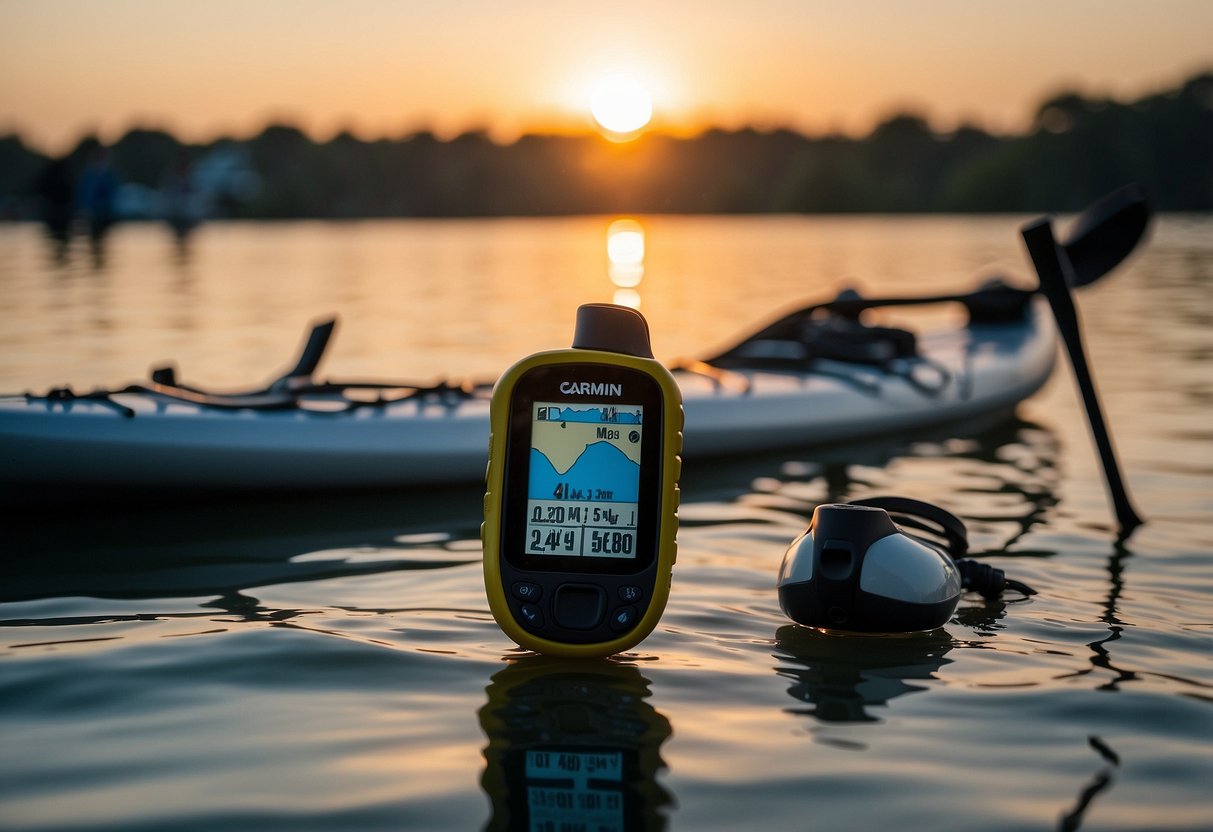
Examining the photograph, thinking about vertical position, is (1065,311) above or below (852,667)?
above

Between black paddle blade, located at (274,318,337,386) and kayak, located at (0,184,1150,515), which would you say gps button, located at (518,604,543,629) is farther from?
black paddle blade, located at (274,318,337,386)

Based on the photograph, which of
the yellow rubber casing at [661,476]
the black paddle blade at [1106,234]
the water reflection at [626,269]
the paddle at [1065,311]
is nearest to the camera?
the yellow rubber casing at [661,476]

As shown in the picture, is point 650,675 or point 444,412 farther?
point 444,412

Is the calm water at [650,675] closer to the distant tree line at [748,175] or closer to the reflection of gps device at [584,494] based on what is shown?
the reflection of gps device at [584,494]

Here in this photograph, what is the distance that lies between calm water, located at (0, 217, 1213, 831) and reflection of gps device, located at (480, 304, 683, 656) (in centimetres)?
19

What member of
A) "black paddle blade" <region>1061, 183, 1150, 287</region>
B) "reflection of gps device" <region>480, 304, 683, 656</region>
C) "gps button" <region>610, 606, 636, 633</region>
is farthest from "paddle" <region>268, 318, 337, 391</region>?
"black paddle blade" <region>1061, 183, 1150, 287</region>

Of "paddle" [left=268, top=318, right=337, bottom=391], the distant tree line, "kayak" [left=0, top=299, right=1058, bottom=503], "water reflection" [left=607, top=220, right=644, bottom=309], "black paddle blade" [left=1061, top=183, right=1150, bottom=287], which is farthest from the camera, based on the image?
the distant tree line

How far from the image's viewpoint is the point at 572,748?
2.56 meters

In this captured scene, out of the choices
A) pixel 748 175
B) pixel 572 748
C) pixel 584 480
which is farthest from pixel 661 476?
pixel 748 175

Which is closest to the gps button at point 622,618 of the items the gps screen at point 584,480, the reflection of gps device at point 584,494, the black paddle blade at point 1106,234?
the reflection of gps device at point 584,494

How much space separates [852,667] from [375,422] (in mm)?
3017

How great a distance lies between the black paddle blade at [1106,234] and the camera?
263 inches

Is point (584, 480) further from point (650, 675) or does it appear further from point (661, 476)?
point (650, 675)

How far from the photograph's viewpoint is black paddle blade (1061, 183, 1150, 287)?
22.0 feet
